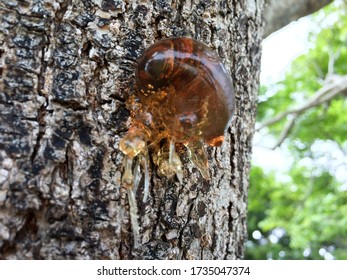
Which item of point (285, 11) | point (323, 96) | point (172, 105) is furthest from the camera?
point (323, 96)

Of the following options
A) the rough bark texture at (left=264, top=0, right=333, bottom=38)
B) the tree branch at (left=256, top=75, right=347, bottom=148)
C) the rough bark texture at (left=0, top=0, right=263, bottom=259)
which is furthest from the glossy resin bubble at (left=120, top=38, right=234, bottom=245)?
the tree branch at (left=256, top=75, right=347, bottom=148)

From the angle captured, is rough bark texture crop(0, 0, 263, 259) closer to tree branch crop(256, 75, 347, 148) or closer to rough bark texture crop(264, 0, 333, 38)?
rough bark texture crop(264, 0, 333, 38)

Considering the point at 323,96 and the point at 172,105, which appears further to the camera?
Answer: the point at 323,96

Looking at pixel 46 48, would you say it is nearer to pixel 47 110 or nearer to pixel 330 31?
pixel 47 110

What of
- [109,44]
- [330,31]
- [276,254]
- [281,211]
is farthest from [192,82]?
[276,254]

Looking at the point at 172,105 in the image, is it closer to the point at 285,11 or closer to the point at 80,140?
the point at 80,140

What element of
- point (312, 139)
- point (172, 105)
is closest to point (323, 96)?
point (312, 139)

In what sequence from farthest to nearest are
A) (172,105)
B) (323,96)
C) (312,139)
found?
(312,139), (323,96), (172,105)
